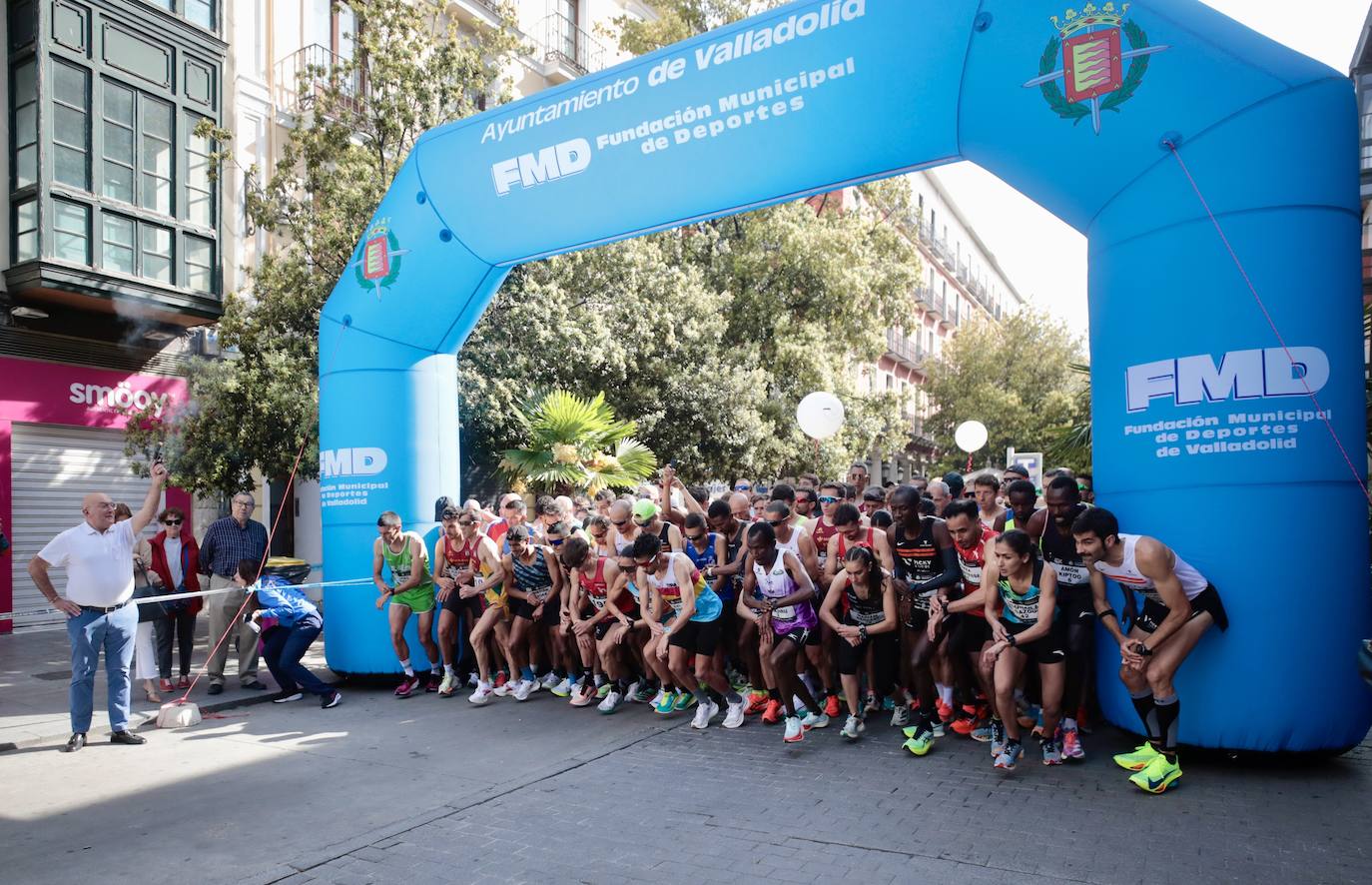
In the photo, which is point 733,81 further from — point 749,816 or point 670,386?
point 670,386

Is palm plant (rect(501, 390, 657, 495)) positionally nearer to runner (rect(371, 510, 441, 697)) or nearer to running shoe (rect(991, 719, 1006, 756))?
runner (rect(371, 510, 441, 697))

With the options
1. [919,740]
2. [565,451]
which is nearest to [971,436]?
[565,451]

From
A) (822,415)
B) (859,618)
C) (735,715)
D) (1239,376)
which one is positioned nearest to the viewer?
(1239,376)

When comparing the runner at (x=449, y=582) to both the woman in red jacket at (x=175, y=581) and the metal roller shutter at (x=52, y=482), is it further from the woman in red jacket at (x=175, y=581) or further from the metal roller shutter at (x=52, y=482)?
the metal roller shutter at (x=52, y=482)

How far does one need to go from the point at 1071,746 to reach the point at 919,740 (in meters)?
0.95

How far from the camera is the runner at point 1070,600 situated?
637 centimetres

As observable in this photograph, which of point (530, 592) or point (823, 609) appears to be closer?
point (823, 609)

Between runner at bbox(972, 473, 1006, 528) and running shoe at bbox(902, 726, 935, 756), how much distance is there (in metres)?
1.82

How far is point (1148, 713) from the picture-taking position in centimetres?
589

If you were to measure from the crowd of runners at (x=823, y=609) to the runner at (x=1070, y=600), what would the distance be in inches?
0.5

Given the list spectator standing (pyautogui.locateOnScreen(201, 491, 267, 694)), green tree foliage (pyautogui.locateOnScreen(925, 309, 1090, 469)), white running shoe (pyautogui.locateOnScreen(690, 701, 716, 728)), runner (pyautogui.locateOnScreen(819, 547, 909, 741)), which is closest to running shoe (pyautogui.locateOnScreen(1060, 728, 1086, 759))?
runner (pyautogui.locateOnScreen(819, 547, 909, 741))

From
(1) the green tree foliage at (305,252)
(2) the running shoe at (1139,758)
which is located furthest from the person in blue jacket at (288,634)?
(2) the running shoe at (1139,758)

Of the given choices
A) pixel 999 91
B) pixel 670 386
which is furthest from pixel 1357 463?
pixel 670 386

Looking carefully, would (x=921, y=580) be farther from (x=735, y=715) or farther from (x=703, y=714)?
(x=703, y=714)
